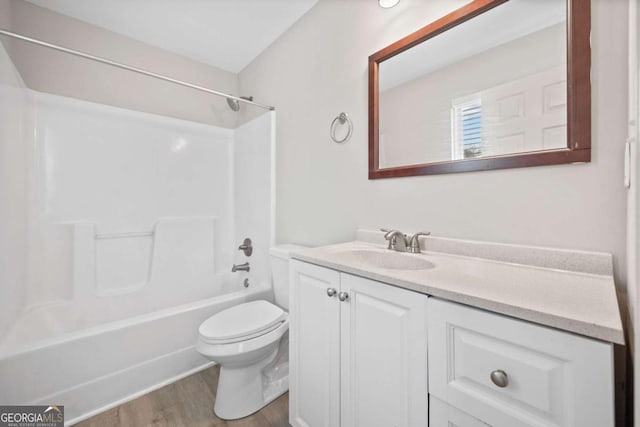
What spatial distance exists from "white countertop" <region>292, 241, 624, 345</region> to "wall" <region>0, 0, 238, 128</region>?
2.25 metres

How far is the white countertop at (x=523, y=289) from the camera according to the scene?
492 millimetres

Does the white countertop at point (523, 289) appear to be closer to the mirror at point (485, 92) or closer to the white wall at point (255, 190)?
the mirror at point (485, 92)

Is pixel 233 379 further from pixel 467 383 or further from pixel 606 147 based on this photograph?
pixel 606 147

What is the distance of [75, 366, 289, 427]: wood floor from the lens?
4.25ft

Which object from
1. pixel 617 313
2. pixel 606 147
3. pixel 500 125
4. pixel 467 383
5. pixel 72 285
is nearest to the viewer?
pixel 617 313

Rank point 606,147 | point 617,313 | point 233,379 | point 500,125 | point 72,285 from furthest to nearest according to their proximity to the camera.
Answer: point 72,285, point 233,379, point 500,125, point 606,147, point 617,313

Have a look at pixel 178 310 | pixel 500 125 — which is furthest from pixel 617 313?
pixel 178 310

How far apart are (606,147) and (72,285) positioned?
2894mm

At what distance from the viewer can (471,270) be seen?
2.81ft

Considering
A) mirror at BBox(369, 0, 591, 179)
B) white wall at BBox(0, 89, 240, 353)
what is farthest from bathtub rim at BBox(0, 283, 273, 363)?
mirror at BBox(369, 0, 591, 179)

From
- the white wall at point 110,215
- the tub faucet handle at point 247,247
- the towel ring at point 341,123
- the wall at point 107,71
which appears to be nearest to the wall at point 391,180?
the towel ring at point 341,123

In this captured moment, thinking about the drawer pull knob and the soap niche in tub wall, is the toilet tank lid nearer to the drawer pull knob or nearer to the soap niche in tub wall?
the soap niche in tub wall

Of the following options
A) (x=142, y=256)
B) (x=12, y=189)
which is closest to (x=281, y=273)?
(x=142, y=256)

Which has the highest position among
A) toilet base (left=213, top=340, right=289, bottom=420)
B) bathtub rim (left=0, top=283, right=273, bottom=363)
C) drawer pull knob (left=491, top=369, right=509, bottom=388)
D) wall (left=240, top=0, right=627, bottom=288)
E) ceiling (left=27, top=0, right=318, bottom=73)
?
ceiling (left=27, top=0, right=318, bottom=73)
